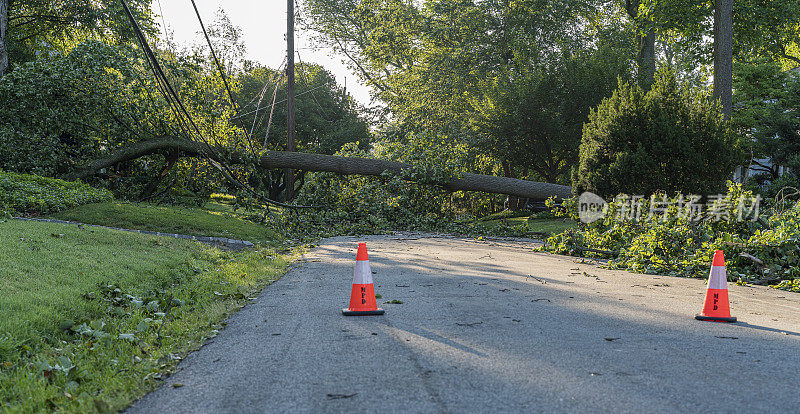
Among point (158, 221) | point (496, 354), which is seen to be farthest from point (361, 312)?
point (158, 221)

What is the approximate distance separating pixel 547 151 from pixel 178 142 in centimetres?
1430

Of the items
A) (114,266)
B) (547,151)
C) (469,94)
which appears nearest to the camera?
(114,266)

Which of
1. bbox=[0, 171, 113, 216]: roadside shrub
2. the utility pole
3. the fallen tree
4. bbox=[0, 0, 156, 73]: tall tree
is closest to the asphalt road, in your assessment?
bbox=[0, 171, 113, 216]: roadside shrub

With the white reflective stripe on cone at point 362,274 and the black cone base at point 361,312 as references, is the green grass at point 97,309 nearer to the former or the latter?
the black cone base at point 361,312


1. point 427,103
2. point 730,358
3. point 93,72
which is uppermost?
point 427,103

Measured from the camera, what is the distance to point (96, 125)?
15.2 m

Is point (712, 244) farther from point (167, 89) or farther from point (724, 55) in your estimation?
point (167, 89)

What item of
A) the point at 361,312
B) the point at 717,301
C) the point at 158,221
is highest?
the point at 717,301

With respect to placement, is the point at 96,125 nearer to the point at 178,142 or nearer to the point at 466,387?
the point at 178,142

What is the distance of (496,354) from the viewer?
4.02 metres

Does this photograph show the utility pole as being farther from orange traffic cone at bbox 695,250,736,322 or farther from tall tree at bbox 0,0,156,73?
orange traffic cone at bbox 695,250,736,322

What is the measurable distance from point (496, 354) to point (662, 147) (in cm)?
971

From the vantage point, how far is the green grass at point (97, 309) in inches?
133

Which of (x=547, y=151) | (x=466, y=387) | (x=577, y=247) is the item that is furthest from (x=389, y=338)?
(x=547, y=151)
